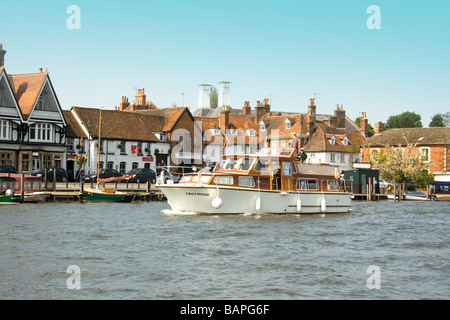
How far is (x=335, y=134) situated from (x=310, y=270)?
76.0 metres

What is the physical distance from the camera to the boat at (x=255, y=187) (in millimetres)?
35156

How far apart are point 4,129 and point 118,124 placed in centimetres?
1576

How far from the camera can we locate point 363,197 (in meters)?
67.0

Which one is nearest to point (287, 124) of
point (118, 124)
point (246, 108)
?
point (246, 108)

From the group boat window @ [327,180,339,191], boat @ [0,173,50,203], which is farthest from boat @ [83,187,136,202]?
boat window @ [327,180,339,191]

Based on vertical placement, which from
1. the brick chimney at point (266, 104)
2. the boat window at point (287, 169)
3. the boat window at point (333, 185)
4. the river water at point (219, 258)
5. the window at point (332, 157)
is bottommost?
the river water at point (219, 258)

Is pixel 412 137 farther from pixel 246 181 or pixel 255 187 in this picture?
pixel 246 181

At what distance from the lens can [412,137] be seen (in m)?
87.6

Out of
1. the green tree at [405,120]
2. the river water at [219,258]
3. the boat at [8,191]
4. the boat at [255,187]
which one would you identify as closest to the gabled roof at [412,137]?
the green tree at [405,120]

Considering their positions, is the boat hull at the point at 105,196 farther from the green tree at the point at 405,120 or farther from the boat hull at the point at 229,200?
the green tree at the point at 405,120
